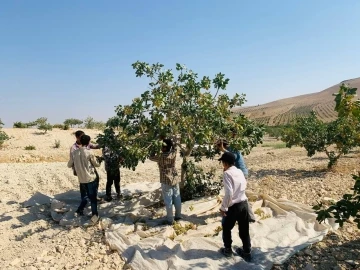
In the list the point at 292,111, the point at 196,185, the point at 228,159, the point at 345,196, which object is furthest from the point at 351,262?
the point at 292,111

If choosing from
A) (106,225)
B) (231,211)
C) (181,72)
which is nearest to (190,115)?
(181,72)

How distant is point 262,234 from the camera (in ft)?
16.6

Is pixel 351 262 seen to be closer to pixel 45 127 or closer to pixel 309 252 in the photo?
pixel 309 252

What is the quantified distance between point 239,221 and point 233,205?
0.25 m

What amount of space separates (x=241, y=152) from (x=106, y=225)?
9.13ft

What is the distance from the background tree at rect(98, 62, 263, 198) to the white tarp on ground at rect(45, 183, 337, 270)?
1.07 metres

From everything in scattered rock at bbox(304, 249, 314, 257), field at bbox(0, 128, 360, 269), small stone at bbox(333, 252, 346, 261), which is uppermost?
field at bbox(0, 128, 360, 269)

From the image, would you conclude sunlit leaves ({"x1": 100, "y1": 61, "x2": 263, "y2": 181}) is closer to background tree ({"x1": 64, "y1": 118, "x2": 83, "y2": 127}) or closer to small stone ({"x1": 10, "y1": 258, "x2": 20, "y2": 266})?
small stone ({"x1": 10, "y1": 258, "x2": 20, "y2": 266})

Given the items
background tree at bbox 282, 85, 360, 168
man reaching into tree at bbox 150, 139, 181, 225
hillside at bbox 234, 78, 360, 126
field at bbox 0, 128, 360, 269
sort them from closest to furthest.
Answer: field at bbox 0, 128, 360, 269
man reaching into tree at bbox 150, 139, 181, 225
background tree at bbox 282, 85, 360, 168
hillside at bbox 234, 78, 360, 126

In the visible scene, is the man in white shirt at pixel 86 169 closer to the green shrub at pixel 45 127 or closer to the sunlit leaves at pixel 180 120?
the sunlit leaves at pixel 180 120

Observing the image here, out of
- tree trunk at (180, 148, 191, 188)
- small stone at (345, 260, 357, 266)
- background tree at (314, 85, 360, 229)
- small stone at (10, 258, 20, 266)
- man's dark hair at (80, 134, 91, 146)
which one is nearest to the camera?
background tree at (314, 85, 360, 229)

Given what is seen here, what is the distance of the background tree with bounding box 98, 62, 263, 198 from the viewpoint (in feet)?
18.4

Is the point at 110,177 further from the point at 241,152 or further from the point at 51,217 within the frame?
the point at 241,152

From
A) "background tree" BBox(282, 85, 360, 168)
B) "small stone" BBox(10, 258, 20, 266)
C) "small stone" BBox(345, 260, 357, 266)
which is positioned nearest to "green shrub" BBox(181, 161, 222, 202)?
"small stone" BBox(345, 260, 357, 266)
